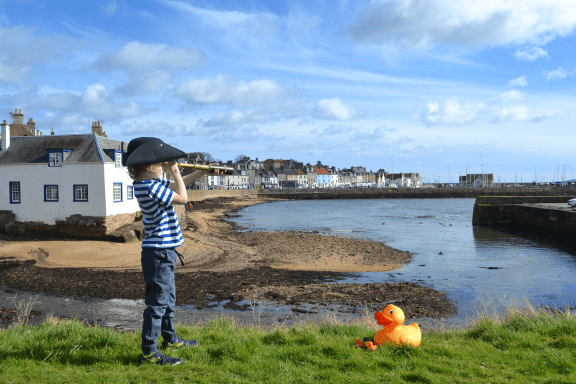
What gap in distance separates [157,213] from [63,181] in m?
21.7

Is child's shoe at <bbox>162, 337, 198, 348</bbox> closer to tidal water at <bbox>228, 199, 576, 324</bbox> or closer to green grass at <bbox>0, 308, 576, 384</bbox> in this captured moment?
green grass at <bbox>0, 308, 576, 384</bbox>

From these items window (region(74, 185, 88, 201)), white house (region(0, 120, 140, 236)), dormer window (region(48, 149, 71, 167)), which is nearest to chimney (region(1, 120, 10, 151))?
white house (region(0, 120, 140, 236))

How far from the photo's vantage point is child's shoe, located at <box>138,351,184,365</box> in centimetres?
430

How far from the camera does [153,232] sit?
4.39 metres

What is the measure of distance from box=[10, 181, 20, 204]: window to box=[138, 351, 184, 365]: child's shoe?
2370 cm

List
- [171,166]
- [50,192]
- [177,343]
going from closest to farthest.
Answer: [171,166]
[177,343]
[50,192]

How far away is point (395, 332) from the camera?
491 cm

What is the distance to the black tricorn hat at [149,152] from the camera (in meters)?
4.35

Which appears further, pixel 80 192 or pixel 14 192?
pixel 14 192

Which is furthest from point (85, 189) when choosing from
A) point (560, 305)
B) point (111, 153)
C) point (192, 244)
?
point (560, 305)

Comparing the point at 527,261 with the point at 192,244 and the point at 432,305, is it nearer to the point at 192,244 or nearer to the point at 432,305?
the point at 432,305

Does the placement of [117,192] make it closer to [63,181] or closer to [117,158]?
[117,158]

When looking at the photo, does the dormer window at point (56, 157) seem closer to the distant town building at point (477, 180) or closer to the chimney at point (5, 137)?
the chimney at point (5, 137)

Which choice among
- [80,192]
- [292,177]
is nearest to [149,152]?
[80,192]
